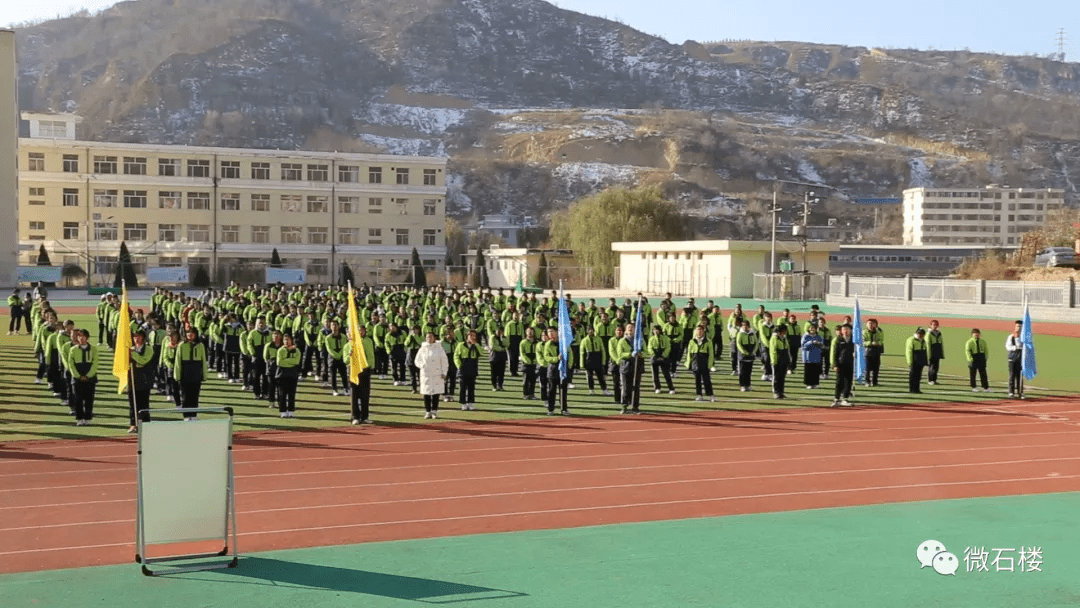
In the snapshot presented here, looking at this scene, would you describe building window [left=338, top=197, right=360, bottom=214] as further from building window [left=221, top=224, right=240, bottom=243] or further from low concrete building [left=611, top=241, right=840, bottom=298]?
low concrete building [left=611, top=241, right=840, bottom=298]

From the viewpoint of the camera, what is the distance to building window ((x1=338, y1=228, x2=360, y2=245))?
83.6 m

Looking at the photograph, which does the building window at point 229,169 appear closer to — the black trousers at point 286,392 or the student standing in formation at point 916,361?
the black trousers at point 286,392

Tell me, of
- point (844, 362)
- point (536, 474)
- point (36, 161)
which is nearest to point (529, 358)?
point (844, 362)

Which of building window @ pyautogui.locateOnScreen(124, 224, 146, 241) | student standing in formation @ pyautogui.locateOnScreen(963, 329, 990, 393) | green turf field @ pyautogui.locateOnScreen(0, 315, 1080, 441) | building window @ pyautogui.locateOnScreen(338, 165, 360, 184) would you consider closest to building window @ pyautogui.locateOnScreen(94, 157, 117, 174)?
building window @ pyautogui.locateOnScreen(124, 224, 146, 241)

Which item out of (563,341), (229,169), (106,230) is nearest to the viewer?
(563,341)

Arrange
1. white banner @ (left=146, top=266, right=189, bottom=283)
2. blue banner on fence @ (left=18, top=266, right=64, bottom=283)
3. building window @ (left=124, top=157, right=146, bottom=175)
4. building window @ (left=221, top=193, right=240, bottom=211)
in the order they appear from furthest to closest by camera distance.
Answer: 1. building window @ (left=221, top=193, right=240, bottom=211)
2. building window @ (left=124, top=157, right=146, bottom=175)
3. white banner @ (left=146, top=266, right=189, bottom=283)
4. blue banner on fence @ (left=18, top=266, right=64, bottom=283)

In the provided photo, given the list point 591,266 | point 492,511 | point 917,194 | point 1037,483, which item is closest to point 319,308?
point 492,511

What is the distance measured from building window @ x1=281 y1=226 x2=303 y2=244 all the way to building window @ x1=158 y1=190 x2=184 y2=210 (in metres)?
7.35

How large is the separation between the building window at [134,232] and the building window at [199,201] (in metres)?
3.61

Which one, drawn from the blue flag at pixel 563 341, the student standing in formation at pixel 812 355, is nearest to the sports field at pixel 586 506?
the blue flag at pixel 563 341

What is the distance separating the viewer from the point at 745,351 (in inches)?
915

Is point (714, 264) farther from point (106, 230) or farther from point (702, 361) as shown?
point (702, 361)

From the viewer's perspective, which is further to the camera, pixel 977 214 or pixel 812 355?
pixel 977 214

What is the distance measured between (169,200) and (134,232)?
129 inches
